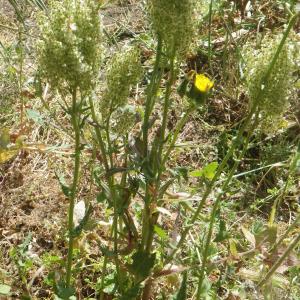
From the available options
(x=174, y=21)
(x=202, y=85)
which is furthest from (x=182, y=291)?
(x=174, y=21)

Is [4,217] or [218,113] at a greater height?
[218,113]

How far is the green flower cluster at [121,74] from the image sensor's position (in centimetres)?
120

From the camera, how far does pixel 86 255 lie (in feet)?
6.16

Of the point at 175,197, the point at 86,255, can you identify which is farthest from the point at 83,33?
the point at 86,255

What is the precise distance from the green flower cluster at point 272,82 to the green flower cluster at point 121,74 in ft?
0.86

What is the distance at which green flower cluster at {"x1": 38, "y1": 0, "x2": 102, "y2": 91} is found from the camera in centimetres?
109

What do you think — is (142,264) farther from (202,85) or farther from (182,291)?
(202,85)

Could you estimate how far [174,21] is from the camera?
43.3 inches

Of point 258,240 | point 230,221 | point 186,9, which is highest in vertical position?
point 186,9

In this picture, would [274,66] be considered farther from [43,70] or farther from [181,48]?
[43,70]

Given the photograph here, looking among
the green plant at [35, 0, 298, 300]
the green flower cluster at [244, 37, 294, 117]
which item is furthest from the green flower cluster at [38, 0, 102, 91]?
the green flower cluster at [244, 37, 294, 117]

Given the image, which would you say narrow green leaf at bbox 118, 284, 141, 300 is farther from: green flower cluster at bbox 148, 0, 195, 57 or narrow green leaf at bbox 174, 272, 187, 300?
green flower cluster at bbox 148, 0, 195, 57

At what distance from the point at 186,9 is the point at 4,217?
4.33 ft

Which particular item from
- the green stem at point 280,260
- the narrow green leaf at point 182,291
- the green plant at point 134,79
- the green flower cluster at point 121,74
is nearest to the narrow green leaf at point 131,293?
the green plant at point 134,79
